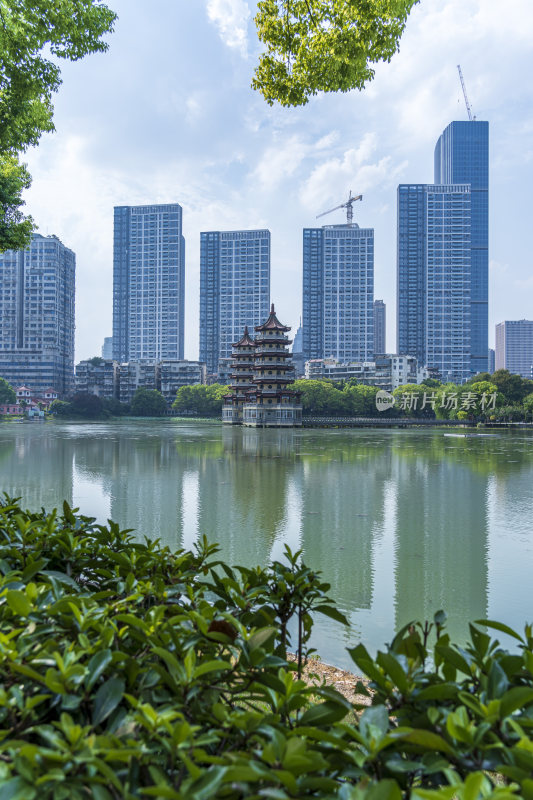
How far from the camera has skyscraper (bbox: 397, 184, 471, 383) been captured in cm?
11219

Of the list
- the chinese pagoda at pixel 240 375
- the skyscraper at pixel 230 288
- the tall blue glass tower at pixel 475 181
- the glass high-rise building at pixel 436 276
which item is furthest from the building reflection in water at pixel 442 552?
the tall blue glass tower at pixel 475 181

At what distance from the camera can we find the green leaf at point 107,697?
1.08m

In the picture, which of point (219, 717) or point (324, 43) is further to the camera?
point (324, 43)

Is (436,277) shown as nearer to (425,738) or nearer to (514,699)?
(514,699)

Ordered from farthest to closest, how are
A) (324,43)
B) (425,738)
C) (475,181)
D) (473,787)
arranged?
(475,181) < (324,43) < (425,738) < (473,787)

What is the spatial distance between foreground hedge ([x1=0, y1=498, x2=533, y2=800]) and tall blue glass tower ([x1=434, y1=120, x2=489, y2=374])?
142 m

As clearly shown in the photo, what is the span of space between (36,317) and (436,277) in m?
88.4

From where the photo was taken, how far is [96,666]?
1152 millimetres

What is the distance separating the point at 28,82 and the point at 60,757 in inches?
295

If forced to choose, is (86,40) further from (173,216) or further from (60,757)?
(173,216)

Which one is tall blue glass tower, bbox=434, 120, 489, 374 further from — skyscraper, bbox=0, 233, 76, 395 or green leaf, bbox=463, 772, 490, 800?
green leaf, bbox=463, 772, 490, 800

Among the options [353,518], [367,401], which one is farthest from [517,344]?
[353,518]

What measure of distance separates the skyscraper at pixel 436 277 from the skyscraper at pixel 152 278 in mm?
54238

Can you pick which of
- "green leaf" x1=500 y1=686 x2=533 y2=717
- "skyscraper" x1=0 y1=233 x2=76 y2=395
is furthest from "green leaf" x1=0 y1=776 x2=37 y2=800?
"skyscraper" x1=0 y1=233 x2=76 y2=395
